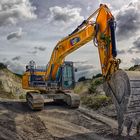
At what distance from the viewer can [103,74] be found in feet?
47.5

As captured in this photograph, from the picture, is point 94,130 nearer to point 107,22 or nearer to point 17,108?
point 107,22

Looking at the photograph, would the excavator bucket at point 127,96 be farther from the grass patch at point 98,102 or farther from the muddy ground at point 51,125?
the grass patch at point 98,102

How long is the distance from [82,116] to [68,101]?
10.1ft

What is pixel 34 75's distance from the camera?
22.9 meters

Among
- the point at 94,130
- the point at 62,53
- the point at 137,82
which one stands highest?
the point at 62,53

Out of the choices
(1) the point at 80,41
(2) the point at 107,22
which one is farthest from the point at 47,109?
(2) the point at 107,22

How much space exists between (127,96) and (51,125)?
191 inches

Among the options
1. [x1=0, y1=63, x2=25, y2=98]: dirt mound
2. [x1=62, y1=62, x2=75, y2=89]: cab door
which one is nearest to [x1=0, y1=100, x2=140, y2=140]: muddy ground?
[x1=62, y1=62, x2=75, y2=89]: cab door

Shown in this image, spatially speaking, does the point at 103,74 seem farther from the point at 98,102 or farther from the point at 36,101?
the point at 98,102

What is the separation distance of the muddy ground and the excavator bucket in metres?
0.91

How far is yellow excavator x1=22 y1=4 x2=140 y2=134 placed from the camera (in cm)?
1306

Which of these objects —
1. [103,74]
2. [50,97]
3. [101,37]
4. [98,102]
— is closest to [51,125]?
→ [103,74]

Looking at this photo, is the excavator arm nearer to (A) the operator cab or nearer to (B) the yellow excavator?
(B) the yellow excavator

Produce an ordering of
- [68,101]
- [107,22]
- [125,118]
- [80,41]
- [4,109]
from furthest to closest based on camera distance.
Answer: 1. [68,101]
2. [4,109]
3. [80,41]
4. [107,22]
5. [125,118]
